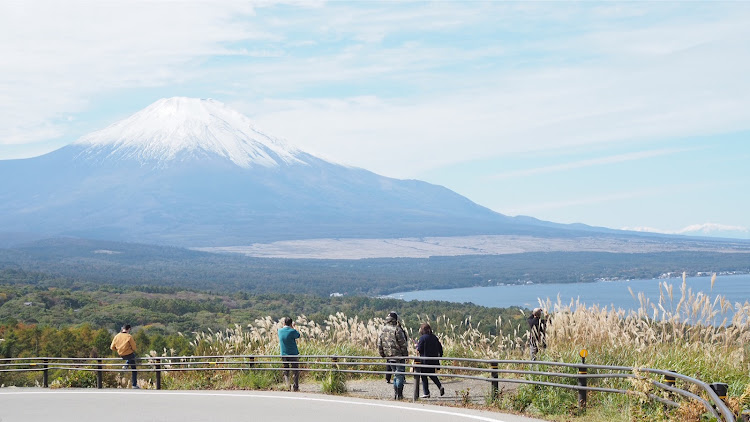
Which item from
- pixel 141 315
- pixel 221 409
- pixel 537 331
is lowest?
pixel 141 315

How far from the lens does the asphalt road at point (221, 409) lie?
1270cm

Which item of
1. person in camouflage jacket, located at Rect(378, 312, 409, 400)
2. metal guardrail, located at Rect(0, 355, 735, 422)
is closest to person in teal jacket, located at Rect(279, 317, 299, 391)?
metal guardrail, located at Rect(0, 355, 735, 422)

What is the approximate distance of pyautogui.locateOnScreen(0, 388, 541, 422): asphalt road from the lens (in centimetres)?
1270

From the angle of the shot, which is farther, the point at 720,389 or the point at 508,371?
the point at 508,371

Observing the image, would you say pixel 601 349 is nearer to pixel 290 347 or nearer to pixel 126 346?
pixel 290 347

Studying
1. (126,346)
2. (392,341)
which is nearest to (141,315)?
(126,346)

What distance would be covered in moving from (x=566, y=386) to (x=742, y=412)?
125 inches

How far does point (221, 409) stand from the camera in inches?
552

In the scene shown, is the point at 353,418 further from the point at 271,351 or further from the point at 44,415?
the point at 271,351

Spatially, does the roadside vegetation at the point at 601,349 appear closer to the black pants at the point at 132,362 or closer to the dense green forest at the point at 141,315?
the black pants at the point at 132,362

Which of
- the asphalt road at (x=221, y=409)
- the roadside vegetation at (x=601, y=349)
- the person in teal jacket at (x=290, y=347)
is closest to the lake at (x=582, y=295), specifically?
the roadside vegetation at (x=601, y=349)

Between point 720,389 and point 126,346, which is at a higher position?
point 720,389

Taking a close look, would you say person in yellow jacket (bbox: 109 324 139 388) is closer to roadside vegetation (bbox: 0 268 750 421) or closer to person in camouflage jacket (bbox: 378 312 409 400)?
roadside vegetation (bbox: 0 268 750 421)

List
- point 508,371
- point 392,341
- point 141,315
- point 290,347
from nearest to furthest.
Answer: point 508,371 < point 392,341 < point 290,347 < point 141,315
